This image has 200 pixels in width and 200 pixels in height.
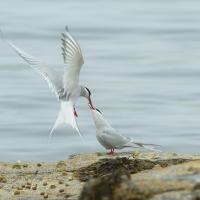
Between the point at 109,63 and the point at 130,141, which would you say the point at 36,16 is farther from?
the point at 130,141

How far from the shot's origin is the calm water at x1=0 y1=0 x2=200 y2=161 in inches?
635

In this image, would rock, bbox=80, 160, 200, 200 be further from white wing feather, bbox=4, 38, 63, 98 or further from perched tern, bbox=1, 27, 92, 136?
white wing feather, bbox=4, 38, 63, 98

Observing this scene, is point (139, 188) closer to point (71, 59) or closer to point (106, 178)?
point (106, 178)

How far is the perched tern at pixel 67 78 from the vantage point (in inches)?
447

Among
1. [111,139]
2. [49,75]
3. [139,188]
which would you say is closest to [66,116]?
[111,139]

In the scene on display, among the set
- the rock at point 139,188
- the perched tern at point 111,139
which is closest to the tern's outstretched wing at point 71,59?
the perched tern at point 111,139

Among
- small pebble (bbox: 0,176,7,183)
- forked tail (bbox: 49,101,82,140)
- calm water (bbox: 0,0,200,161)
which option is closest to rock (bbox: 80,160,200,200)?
small pebble (bbox: 0,176,7,183)

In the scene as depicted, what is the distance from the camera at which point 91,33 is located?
24938mm

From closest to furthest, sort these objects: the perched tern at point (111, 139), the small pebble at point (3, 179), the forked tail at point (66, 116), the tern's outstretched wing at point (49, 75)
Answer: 1. the small pebble at point (3, 179)
2. the perched tern at point (111, 139)
3. the forked tail at point (66, 116)
4. the tern's outstretched wing at point (49, 75)

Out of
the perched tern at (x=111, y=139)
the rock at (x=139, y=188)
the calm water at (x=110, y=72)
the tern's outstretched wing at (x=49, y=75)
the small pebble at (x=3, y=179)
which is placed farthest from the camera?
the calm water at (x=110, y=72)

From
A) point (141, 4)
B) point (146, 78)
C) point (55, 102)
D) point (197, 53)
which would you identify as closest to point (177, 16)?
point (141, 4)

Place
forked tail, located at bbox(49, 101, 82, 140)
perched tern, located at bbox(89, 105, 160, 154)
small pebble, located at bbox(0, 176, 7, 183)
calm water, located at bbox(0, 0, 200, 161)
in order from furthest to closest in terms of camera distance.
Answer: calm water, located at bbox(0, 0, 200, 161)
forked tail, located at bbox(49, 101, 82, 140)
perched tern, located at bbox(89, 105, 160, 154)
small pebble, located at bbox(0, 176, 7, 183)

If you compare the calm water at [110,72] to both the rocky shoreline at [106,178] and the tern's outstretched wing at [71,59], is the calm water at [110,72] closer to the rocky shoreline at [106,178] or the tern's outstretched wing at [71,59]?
the tern's outstretched wing at [71,59]

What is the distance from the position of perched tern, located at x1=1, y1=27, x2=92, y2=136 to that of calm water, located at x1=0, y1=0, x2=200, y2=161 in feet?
7.86
